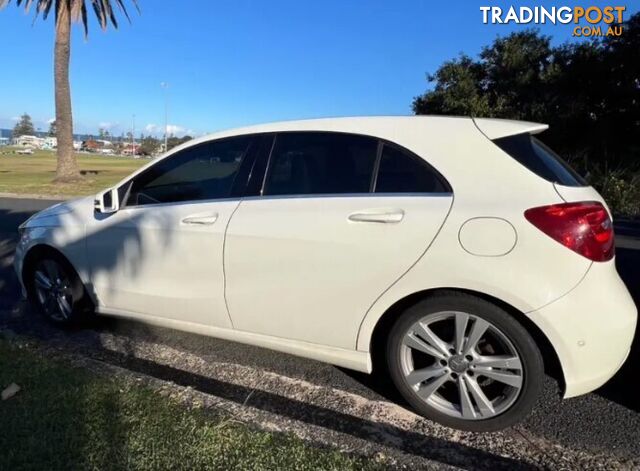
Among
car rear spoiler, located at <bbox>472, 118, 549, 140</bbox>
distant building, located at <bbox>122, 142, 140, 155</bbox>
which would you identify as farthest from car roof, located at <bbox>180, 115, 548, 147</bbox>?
distant building, located at <bbox>122, 142, 140, 155</bbox>

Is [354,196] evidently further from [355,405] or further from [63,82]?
[63,82]

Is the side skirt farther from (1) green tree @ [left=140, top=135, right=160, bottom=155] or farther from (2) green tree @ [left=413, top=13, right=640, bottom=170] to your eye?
(1) green tree @ [left=140, top=135, right=160, bottom=155]

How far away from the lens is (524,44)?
21.8 meters

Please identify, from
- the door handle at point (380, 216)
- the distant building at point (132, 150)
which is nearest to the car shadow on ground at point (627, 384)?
the door handle at point (380, 216)

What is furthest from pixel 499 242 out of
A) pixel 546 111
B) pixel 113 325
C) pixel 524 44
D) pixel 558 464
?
pixel 524 44

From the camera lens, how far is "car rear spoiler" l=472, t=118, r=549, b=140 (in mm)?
2682

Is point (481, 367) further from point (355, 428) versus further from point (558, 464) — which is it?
point (355, 428)

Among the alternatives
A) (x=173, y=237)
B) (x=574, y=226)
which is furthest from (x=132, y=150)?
(x=574, y=226)

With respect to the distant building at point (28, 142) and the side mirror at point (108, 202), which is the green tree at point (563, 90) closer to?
the side mirror at point (108, 202)

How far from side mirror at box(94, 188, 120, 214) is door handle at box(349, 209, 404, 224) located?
1834mm

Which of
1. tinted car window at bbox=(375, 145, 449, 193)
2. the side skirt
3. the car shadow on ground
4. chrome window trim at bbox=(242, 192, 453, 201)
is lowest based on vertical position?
the car shadow on ground

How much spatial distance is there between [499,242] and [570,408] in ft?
4.06

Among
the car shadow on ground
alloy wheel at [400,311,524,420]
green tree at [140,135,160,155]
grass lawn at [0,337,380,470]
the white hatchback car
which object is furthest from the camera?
green tree at [140,135,160,155]

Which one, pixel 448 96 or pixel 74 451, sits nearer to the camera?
pixel 74 451
